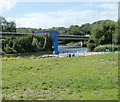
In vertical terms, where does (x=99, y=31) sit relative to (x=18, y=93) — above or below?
above

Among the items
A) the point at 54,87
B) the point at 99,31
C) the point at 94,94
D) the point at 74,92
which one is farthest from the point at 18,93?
the point at 99,31

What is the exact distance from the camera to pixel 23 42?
69.2 metres

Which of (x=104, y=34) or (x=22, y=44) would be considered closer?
(x=22, y=44)

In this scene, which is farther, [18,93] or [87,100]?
[18,93]

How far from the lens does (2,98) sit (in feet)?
36.3

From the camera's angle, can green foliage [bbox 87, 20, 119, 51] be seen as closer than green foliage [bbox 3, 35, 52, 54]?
No

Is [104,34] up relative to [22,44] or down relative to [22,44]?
up

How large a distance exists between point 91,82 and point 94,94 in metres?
3.04

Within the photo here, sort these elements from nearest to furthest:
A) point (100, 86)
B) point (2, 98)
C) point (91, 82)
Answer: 1. point (2, 98)
2. point (100, 86)
3. point (91, 82)

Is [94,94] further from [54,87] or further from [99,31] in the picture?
[99,31]

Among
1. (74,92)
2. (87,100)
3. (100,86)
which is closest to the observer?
(87,100)

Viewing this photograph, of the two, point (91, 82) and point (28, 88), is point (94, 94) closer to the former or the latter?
point (91, 82)

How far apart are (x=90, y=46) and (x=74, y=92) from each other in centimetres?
5888

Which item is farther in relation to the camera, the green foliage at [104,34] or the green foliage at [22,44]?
the green foliage at [104,34]
